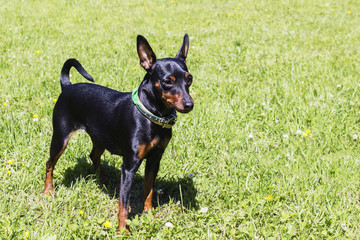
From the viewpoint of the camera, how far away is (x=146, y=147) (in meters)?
3.04

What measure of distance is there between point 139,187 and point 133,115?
1.11m

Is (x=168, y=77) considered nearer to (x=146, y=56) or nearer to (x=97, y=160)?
(x=146, y=56)

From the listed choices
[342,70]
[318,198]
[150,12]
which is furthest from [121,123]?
[150,12]

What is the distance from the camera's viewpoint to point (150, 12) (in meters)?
9.63

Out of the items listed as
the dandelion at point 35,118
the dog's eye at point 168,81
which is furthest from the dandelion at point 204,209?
the dandelion at point 35,118

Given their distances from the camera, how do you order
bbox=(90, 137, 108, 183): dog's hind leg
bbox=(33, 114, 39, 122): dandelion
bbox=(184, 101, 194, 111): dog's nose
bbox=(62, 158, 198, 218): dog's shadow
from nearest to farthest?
bbox=(184, 101, 194, 111): dog's nose
bbox=(62, 158, 198, 218): dog's shadow
bbox=(90, 137, 108, 183): dog's hind leg
bbox=(33, 114, 39, 122): dandelion

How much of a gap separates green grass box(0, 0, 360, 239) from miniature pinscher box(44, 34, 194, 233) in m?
0.39

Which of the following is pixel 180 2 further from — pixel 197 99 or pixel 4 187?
pixel 4 187

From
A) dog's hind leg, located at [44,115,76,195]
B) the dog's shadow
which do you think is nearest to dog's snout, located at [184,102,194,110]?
the dog's shadow

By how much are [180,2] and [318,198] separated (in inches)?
336

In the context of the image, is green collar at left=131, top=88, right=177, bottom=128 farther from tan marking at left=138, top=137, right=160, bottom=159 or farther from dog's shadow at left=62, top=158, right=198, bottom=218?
dog's shadow at left=62, top=158, right=198, bottom=218

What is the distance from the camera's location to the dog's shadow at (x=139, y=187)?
364 cm

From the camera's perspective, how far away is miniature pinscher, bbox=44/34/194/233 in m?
2.96

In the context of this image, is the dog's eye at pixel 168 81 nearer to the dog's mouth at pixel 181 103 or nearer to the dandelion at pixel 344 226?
the dog's mouth at pixel 181 103
